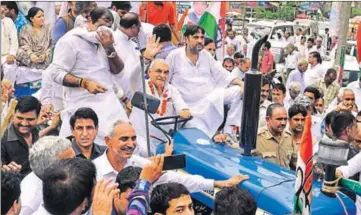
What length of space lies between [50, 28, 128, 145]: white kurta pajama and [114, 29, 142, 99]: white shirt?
0.85ft

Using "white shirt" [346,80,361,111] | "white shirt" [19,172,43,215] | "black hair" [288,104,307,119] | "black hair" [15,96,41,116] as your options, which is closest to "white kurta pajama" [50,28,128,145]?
"black hair" [15,96,41,116]

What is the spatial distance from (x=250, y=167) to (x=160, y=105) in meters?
1.18

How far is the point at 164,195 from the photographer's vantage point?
2934 millimetres

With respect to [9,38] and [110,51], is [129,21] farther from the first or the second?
[9,38]

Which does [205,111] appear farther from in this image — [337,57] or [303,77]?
[337,57]

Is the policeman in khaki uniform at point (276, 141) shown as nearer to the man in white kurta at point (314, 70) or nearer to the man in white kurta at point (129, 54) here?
the man in white kurta at point (129, 54)

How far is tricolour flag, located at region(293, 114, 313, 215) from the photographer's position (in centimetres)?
274

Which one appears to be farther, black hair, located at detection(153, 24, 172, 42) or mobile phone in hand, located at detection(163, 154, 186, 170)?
black hair, located at detection(153, 24, 172, 42)

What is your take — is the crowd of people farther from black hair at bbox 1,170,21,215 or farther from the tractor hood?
the tractor hood

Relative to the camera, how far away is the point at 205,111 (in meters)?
5.00

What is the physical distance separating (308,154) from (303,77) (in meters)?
7.51

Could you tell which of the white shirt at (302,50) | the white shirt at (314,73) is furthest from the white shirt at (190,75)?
the white shirt at (302,50)

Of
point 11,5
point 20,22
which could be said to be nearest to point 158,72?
point 20,22

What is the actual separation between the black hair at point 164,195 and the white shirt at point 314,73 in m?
7.36
